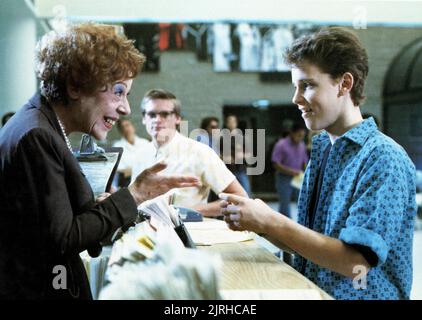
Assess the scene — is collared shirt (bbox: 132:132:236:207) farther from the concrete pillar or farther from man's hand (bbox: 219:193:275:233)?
man's hand (bbox: 219:193:275:233)

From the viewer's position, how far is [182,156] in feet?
8.55

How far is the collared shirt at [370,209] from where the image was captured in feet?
3.51

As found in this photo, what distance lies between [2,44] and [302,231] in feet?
5.71

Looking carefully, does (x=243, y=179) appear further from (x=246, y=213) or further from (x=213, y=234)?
(x=246, y=213)

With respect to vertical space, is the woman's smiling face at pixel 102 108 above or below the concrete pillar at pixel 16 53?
below

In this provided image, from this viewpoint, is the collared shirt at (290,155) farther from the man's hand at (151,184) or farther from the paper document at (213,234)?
the man's hand at (151,184)

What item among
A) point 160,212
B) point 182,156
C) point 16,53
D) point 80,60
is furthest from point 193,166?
point 80,60

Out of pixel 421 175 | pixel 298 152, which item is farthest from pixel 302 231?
pixel 421 175

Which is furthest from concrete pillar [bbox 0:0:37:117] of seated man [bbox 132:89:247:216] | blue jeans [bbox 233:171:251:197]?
blue jeans [bbox 233:171:251:197]

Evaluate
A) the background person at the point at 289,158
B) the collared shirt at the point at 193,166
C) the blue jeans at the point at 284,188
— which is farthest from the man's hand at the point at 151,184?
the blue jeans at the point at 284,188

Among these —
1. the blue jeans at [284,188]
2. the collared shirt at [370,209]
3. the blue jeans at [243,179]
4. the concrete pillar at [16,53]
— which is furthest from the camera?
the blue jeans at [284,188]

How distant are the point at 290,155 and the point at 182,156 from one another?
117 inches

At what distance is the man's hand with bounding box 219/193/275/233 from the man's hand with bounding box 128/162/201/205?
15cm

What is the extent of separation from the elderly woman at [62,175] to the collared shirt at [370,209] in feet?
1.39
